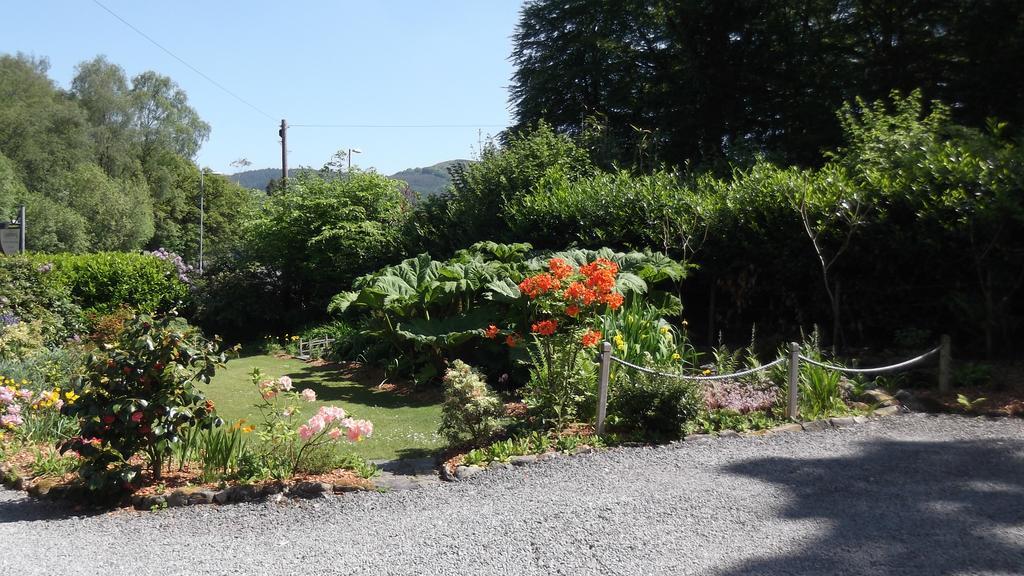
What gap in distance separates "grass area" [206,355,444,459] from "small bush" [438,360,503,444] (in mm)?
485

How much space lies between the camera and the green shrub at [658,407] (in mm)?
6324

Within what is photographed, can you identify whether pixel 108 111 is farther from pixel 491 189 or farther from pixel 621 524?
pixel 621 524

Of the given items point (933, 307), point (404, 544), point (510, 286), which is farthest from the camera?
point (510, 286)

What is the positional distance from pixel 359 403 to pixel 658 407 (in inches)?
163

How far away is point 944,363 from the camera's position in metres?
7.49

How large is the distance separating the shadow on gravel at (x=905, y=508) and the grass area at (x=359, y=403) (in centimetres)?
299

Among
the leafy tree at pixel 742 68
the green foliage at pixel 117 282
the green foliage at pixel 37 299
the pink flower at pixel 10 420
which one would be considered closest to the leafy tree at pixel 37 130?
the green foliage at pixel 117 282

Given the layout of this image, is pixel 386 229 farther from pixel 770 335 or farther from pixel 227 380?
pixel 770 335

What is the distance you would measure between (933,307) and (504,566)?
6.76m

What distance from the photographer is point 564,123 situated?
22.8 meters

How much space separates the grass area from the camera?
692 cm

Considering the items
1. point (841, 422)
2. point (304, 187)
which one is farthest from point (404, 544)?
point (304, 187)

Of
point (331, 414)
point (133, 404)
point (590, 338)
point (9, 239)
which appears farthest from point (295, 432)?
point (9, 239)

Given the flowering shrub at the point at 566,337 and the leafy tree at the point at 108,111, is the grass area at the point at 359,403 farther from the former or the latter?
the leafy tree at the point at 108,111
